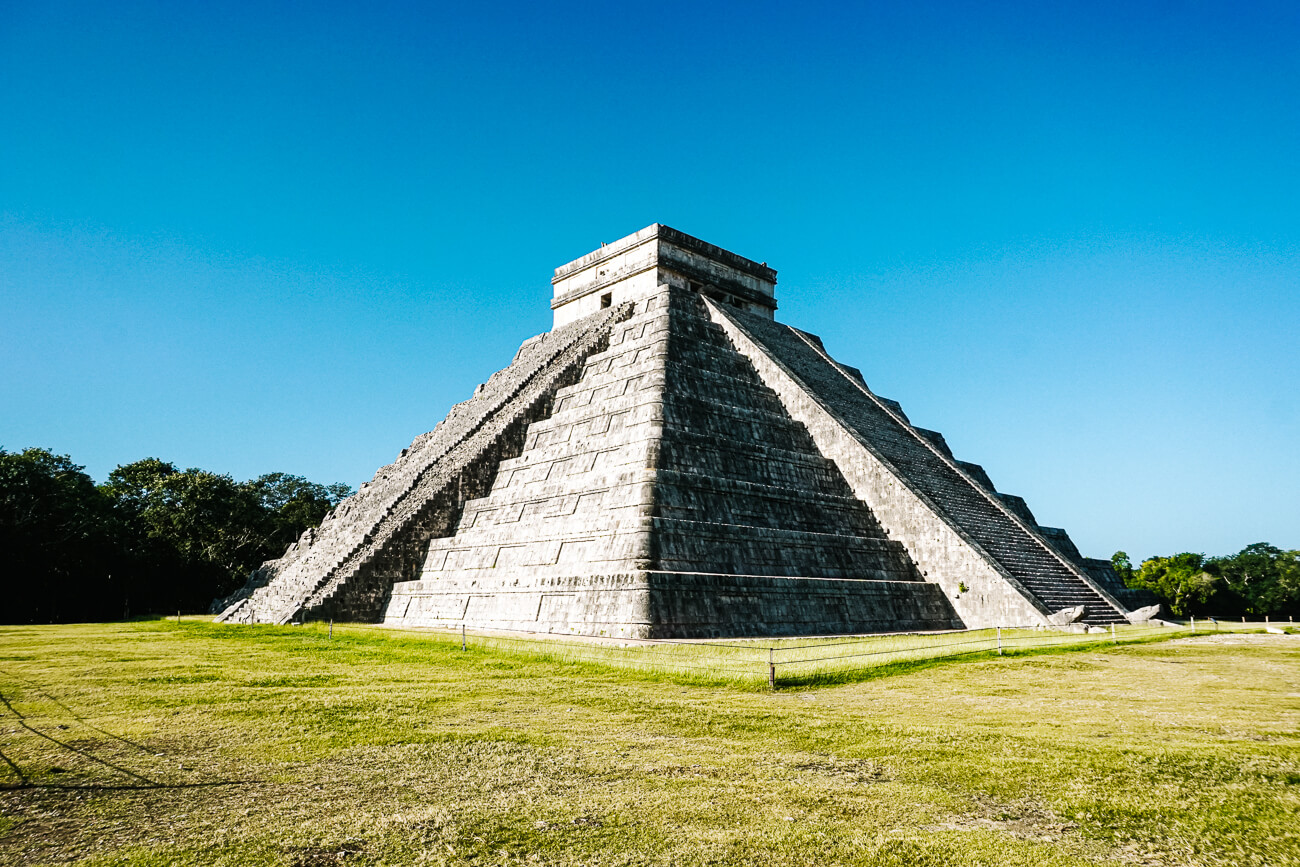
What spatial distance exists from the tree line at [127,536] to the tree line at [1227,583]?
39396 millimetres

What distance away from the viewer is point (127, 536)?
35500 millimetres

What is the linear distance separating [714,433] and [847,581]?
5037mm

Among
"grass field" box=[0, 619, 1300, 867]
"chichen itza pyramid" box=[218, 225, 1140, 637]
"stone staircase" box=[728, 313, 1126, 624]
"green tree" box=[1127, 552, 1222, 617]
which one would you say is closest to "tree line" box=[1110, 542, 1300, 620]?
"green tree" box=[1127, 552, 1222, 617]

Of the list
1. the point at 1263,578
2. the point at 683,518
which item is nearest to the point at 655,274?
the point at 683,518

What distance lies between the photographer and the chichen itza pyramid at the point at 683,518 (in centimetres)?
1648

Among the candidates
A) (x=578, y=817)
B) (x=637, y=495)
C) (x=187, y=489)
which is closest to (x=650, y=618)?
(x=637, y=495)

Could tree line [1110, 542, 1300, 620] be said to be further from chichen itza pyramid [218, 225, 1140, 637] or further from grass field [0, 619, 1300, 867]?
grass field [0, 619, 1300, 867]

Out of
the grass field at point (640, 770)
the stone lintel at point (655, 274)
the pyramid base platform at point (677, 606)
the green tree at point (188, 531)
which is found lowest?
the grass field at point (640, 770)

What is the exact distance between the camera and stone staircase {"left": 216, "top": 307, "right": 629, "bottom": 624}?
20875mm

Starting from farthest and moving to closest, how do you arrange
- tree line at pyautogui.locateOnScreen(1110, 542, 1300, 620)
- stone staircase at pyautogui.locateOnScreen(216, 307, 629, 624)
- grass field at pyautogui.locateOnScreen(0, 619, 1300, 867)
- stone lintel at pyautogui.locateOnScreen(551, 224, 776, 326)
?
tree line at pyautogui.locateOnScreen(1110, 542, 1300, 620) < stone lintel at pyautogui.locateOnScreen(551, 224, 776, 326) < stone staircase at pyautogui.locateOnScreen(216, 307, 629, 624) < grass field at pyautogui.locateOnScreen(0, 619, 1300, 867)

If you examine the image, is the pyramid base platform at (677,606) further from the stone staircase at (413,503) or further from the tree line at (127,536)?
the tree line at (127,536)

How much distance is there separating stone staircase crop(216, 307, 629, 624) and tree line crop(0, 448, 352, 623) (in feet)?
26.5

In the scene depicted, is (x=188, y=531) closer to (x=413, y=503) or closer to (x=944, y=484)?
(x=413, y=503)

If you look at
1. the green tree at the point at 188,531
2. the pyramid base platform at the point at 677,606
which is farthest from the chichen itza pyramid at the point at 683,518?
the green tree at the point at 188,531
